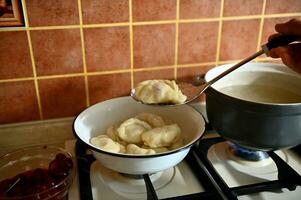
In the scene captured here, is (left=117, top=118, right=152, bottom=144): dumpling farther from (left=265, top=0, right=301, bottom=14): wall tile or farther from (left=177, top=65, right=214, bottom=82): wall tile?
(left=265, top=0, right=301, bottom=14): wall tile

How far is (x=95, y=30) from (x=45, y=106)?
20cm

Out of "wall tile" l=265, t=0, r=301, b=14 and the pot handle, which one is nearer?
the pot handle

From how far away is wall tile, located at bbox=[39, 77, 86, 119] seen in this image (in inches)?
26.8

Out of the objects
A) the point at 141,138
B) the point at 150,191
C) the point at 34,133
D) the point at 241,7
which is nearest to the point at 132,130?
the point at 141,138

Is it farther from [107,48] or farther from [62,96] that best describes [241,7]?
[62,96]

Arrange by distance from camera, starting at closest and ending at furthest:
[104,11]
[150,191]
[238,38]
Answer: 1. [150,191]
2. [104,11]
3. [238,38]

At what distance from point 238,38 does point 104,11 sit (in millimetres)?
315

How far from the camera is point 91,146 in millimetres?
542

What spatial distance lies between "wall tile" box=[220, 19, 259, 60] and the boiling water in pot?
10 centimetres

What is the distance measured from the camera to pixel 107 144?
57 cm

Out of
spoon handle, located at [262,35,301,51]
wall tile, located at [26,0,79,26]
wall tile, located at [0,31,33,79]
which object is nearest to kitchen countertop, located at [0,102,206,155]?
wall tile, located at [0,31,33,79]

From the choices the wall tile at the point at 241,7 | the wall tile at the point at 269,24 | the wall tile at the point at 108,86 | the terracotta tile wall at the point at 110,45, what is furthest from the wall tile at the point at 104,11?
the wall tile at the point at 269,24

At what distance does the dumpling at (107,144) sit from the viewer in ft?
1.84

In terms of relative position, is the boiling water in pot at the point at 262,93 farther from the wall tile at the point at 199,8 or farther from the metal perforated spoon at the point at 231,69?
the wall tile at the point at 199,8
